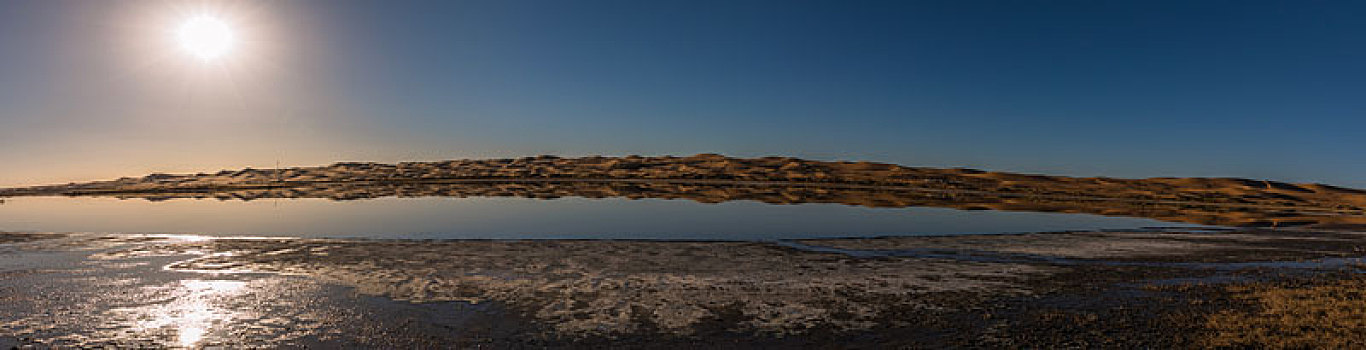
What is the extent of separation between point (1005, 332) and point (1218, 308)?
4.00m

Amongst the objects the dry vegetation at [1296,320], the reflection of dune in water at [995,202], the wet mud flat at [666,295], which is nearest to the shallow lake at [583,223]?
the wet mud flat at [666,295]

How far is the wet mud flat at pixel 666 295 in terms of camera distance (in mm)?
8281

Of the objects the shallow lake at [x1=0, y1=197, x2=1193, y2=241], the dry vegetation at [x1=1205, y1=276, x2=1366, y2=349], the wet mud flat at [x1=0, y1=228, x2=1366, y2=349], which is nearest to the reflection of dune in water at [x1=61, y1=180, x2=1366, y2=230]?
the shallow lake at [x1=0, y1=197, x2=1193, y2=241]

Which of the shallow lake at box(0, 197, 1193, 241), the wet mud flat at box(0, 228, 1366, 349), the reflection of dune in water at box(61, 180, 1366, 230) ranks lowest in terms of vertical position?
the wet mud flat at box(0, 228, 1366, 349)

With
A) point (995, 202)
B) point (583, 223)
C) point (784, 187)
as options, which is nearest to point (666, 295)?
point (583, 223)

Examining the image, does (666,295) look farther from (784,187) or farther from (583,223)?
(784,187)

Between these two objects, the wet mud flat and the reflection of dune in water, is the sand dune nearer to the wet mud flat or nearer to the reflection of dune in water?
the reflection of dune in water

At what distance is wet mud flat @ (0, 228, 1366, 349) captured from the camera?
8.28 m

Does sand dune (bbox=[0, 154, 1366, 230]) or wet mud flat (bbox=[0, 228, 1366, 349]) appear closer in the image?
wet mud flat (bbox=[0, 228, 1366, 349])

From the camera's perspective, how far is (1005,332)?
8531 mm

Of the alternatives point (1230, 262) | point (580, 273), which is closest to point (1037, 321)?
point (580, 273)

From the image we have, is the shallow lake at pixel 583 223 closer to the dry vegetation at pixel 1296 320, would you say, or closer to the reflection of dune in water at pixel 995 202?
the reflection of dune in water at pixel 995 202

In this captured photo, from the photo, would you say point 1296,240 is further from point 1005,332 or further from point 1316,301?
point 1005,332

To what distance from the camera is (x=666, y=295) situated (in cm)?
1105
